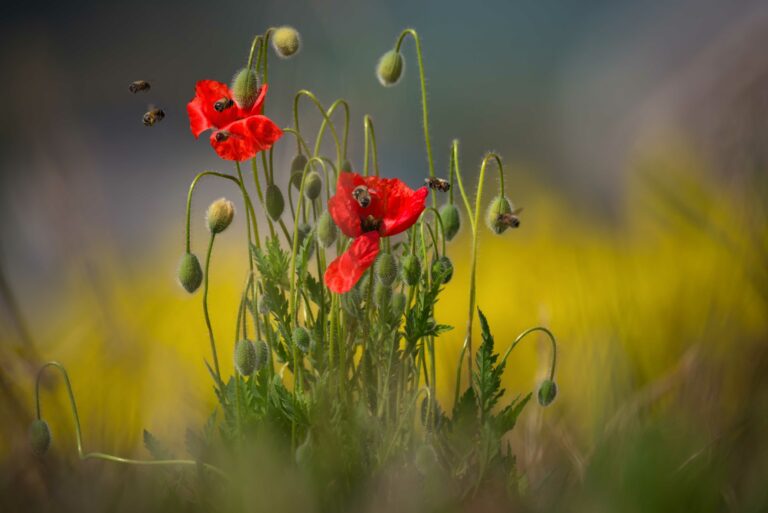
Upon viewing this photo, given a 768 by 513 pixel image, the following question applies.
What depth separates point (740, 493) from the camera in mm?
528

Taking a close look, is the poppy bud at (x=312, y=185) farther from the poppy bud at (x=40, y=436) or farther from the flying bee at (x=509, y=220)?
the poppy bud at (x=40, y=436)

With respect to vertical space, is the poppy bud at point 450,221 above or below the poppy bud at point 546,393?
above

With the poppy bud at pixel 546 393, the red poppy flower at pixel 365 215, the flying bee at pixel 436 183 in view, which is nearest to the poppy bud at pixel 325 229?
the red poppy flower at pixel 365 215

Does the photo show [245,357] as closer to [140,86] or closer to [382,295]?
[382,295]

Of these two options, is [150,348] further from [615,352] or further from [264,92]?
[615,352]

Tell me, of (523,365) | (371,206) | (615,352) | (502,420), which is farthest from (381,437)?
(523,365)

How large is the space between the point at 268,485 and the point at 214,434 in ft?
1.98

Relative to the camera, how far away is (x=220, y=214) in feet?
3.51

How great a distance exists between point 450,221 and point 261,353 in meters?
0.29

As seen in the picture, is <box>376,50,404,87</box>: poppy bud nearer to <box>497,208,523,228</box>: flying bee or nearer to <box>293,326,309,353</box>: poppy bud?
<box>497,208,523,228</box>: flying bee

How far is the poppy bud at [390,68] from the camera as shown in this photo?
3.87ft

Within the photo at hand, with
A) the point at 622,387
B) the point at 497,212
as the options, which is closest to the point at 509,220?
the point at 497,212

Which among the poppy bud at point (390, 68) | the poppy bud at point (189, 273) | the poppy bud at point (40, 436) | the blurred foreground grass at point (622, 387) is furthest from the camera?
the poppy bud at point (390, 68)

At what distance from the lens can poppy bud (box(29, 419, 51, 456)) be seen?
0.98m
